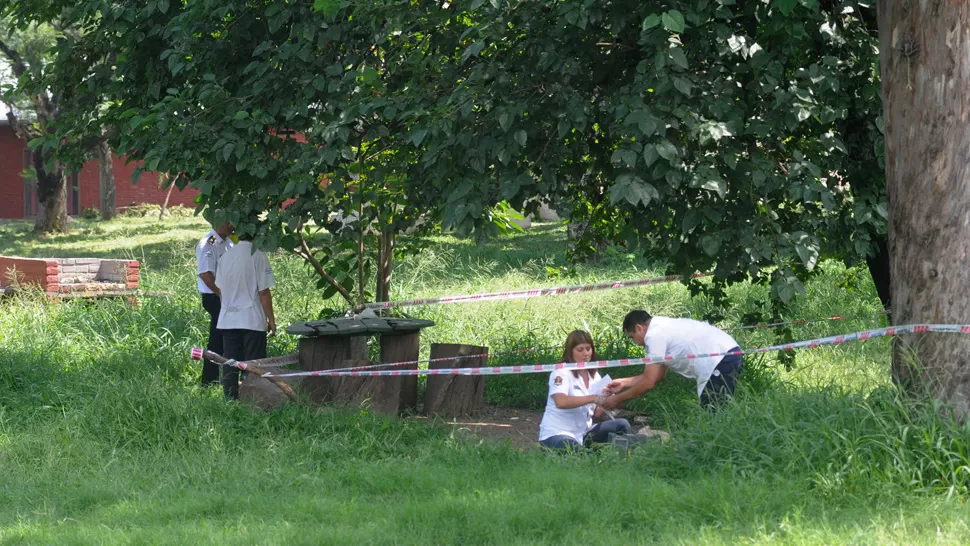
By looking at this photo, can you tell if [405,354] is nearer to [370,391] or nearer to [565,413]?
Result: [370,391]

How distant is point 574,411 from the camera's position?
7.01 metres

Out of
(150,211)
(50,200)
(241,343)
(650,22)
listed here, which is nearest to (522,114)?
(650,22)

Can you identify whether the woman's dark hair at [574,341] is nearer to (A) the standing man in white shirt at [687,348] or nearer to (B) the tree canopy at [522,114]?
(A) the standing man in white shirt at [687,348]

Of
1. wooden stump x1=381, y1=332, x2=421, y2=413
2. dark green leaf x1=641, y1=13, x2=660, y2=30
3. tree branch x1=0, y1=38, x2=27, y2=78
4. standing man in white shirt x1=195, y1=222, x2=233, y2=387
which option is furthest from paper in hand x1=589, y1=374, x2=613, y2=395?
tree branch x1=0, y1=38, x2=27, y2=78

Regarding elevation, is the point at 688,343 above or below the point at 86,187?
below

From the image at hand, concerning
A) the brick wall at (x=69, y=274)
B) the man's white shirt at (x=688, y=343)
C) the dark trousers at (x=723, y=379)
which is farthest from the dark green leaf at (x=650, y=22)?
the brick wall at (x=69, y=274)

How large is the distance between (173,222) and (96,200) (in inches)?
245

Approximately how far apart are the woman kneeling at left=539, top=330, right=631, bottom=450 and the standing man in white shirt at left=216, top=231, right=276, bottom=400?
2908mm

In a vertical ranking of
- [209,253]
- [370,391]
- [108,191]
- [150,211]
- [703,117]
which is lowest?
[370,391]

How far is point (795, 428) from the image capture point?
18.8ft

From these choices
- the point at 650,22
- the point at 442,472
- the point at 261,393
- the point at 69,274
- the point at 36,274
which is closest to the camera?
the point at 650,22

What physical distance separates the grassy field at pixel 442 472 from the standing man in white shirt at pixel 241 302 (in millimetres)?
443

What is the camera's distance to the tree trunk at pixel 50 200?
28.0 metres

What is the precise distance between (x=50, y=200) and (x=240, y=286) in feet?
71.5
